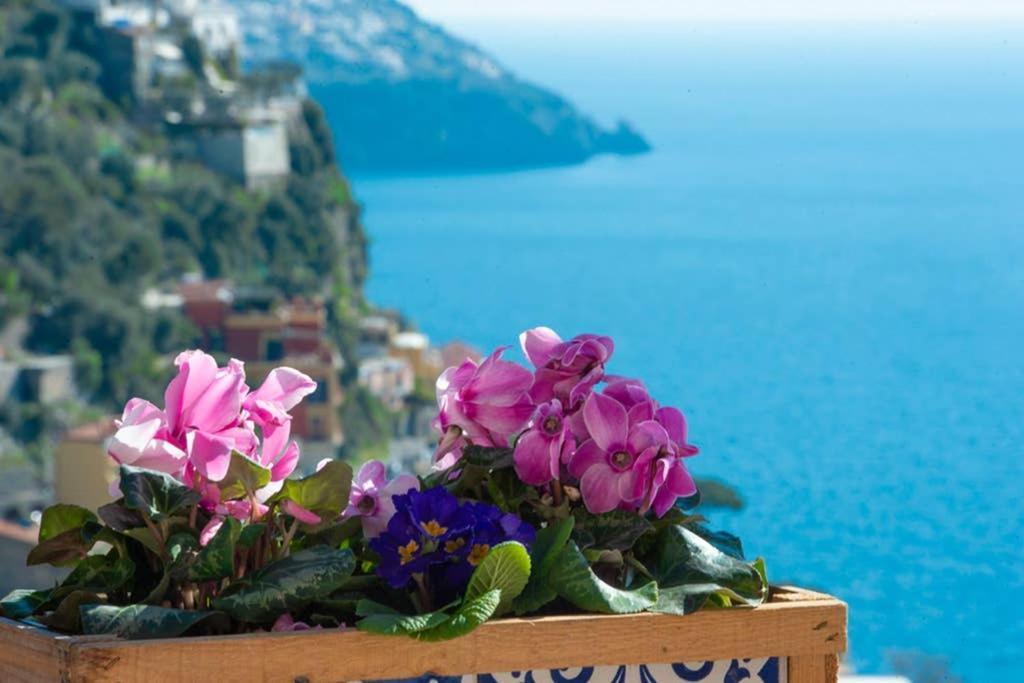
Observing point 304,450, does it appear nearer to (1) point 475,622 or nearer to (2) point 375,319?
Result: (2) point 375,319

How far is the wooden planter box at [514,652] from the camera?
0.67 metres

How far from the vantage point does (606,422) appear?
0.78m

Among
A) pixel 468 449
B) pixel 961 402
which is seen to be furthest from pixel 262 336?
pixel 468 449

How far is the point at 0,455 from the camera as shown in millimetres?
23734

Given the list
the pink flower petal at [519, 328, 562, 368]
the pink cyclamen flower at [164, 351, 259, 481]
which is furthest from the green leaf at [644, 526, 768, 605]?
the pink cyclamen flower at [164, 351, 259, 481]

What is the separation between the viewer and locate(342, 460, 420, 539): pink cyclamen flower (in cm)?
79

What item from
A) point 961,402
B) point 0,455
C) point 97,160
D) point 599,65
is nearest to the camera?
point 599,65

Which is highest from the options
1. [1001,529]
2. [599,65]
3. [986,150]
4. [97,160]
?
[986,150]

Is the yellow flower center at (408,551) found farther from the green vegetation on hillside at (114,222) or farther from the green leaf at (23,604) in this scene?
the green vegetation on hillside at (114,222)

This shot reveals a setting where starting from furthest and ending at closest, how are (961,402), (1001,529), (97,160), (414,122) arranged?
1. (97,160)
2. (414,122)
3. (961,402)
4. (1001,529)

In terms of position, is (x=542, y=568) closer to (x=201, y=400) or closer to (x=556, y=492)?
(x=556, y=492)

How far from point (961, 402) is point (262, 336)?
12052 millimetres

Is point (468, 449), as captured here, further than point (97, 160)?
No

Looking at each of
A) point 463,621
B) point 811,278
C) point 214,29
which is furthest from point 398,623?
point 214,29
